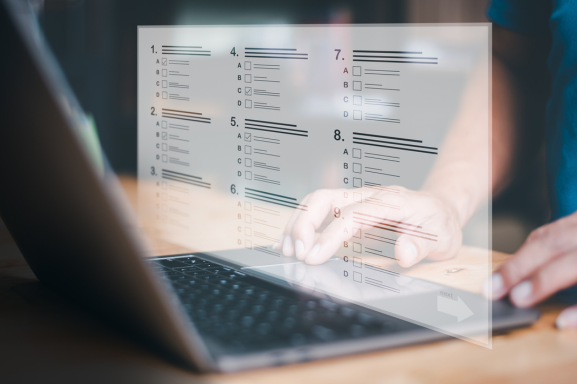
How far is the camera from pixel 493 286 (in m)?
0.35

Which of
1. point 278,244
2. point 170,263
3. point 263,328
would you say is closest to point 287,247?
point 278,244

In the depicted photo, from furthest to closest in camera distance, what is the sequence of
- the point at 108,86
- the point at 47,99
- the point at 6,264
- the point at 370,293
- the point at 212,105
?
the point at 108,86 < the point at 212,105 < the point at 6,264 < the point at 370,293 < the point at 47,99

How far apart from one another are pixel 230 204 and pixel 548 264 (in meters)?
0.33

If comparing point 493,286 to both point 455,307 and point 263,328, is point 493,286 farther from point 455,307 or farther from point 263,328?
point 263,328

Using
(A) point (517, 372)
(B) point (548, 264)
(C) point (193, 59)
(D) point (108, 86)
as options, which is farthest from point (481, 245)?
(D) point (108, 86)

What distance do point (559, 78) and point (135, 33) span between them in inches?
23.1

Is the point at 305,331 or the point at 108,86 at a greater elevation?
the point at 108,86

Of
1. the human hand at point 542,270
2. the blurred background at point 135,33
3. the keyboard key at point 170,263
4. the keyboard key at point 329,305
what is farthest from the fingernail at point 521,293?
the blurred background at point 135,33

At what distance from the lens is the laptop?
21cm

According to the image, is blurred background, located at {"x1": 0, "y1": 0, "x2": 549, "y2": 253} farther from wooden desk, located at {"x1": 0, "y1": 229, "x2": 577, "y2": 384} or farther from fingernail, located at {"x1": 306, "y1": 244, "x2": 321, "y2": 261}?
wooden desk, located at {"x1": 0, "y1": 229, "x2": 577, "y2": 384}

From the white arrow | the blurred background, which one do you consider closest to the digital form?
the white arrow

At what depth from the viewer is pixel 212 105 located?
0.59 metres

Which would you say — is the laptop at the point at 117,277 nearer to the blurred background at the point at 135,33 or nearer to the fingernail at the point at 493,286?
the fingernail at the point at 493,286

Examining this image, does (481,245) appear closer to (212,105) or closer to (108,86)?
(212,105)
